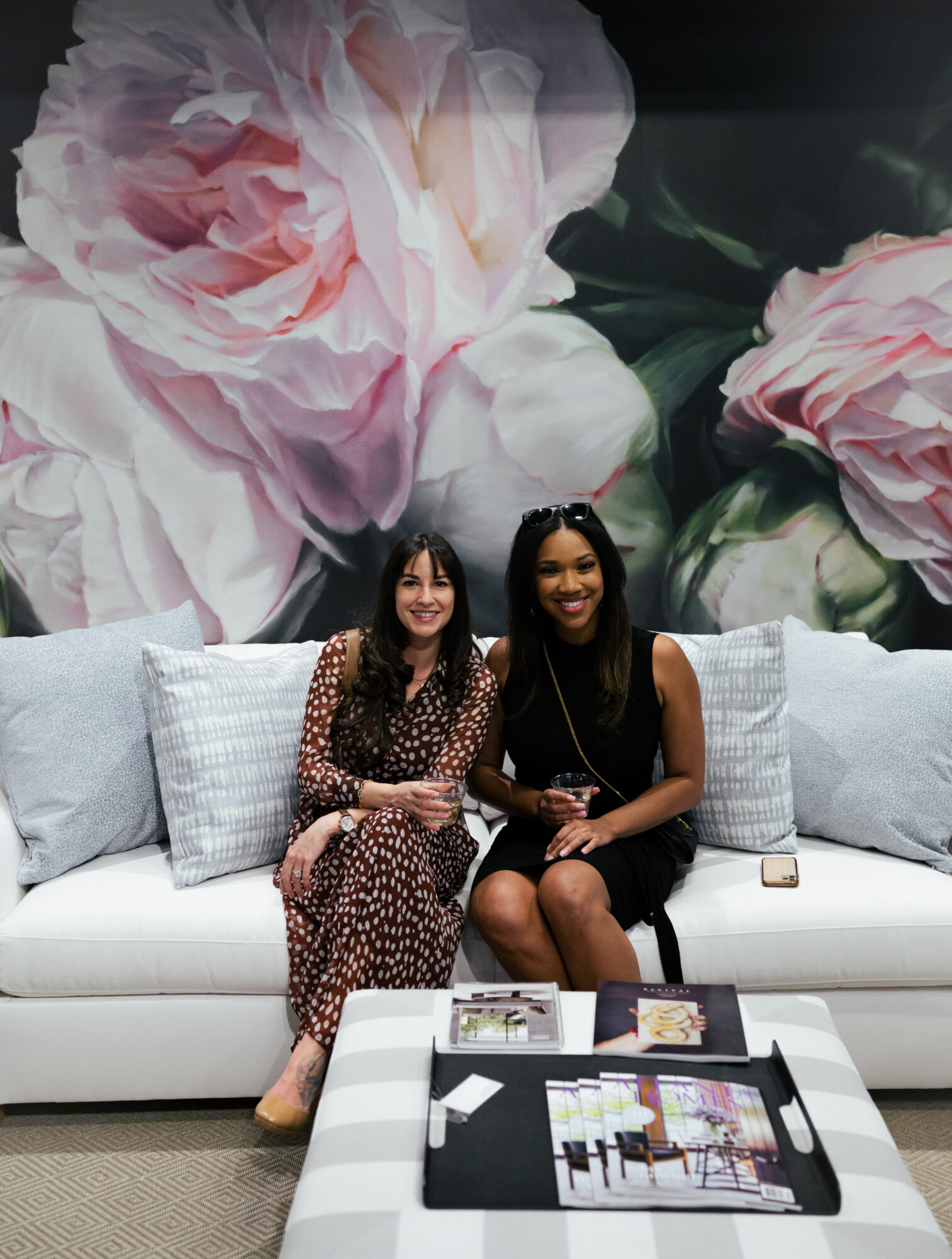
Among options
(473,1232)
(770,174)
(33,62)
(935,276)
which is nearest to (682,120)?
(770,174)

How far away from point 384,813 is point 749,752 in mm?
852

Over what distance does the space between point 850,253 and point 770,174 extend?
31 cm

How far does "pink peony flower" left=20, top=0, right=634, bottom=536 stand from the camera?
8.67 feet

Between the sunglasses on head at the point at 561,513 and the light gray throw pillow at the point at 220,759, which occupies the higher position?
the sunglasses on head at the point at 561,513

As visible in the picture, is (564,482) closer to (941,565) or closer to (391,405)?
(391,405)

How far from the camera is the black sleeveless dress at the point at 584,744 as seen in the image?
2.18 meters

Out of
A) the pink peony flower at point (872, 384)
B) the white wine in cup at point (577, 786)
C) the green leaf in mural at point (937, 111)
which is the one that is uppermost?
the green leaf in mural at point (937, 111)

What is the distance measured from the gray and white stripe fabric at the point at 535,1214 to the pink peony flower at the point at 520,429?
1.66 meters

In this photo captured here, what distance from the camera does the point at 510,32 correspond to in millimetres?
2650

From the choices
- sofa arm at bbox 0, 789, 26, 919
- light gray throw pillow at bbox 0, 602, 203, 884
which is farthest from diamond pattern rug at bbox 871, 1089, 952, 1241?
sofa arm at bbox 0, 789, 26, 919

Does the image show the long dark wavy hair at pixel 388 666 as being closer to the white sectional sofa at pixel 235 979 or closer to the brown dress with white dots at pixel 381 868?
the brown dress with white dots at pixel 381 868

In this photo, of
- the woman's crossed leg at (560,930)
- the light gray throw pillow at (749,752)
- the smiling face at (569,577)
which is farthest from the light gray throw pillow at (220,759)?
the light gray throw pillow at (749,752)

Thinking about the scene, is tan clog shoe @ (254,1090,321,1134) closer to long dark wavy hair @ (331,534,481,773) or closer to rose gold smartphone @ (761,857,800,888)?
long dark wavy hair @ (331,534,481,773)

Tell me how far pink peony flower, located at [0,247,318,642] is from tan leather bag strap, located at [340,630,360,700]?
62 cm
